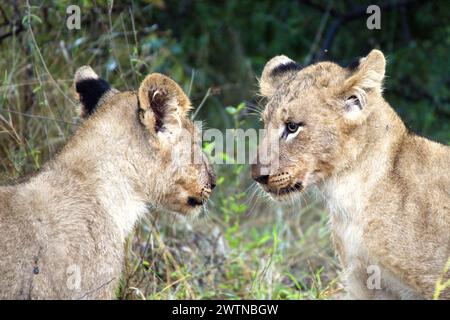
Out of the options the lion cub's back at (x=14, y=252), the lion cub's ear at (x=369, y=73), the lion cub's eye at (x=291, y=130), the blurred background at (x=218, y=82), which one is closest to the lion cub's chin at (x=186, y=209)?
the blurred background at (x=218, y=82)

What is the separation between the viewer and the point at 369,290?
6332mm

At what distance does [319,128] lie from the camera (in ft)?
20.6

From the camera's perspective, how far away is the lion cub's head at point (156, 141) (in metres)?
5.72

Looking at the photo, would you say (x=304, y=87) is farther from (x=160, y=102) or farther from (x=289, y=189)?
(x=160, y=102)

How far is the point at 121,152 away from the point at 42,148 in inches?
94.4

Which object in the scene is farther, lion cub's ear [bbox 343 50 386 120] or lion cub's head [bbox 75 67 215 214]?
lion cub's ear [bbox 343 50 386 120]

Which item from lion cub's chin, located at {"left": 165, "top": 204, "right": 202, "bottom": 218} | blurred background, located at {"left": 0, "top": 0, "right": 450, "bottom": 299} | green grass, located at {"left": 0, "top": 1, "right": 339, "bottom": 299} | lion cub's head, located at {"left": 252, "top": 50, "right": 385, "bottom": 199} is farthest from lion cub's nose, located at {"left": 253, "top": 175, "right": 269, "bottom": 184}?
green grass, located at {"left": 0, "top": 1, "right": 339, "bottom": 299}

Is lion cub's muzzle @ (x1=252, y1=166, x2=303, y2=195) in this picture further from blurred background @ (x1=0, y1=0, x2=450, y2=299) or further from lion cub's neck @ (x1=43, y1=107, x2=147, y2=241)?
lion cub's neck @ (x1=43, y1=107, x2=147, y2=241)

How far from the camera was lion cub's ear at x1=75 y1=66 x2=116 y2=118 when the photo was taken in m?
6.12

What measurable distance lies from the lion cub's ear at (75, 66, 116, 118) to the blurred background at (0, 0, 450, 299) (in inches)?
28.7

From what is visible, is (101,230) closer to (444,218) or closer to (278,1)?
(444,218)

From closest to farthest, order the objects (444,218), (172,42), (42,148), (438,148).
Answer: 1. (444,218)
2. (438,148)
3. (42,148)
4. (172,42)

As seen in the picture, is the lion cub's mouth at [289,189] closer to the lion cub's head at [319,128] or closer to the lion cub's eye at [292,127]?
the lion cub's head at [319,128]
